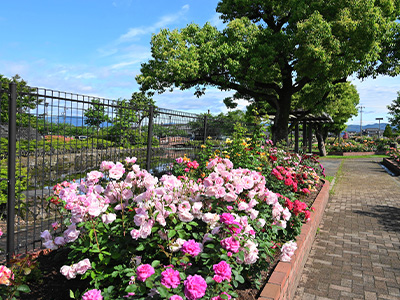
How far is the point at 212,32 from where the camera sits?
14.2 m

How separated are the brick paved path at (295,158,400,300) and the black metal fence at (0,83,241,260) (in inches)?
133

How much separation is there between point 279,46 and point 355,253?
11245mm

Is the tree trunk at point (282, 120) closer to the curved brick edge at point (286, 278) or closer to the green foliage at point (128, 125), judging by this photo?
the green foliage at point (128, 125)

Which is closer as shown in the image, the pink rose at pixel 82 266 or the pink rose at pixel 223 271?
the pink rose at pixel 223 271

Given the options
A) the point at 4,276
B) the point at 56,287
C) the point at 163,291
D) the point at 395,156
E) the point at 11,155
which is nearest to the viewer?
the point at 163,291

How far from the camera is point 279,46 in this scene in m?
13.9

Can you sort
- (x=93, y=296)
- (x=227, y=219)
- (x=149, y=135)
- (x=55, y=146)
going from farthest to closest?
(x=149, y=135)
(x=55, y=146)
(x=227, y=219)
(x=93, y=296)

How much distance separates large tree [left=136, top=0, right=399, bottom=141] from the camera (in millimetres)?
12047

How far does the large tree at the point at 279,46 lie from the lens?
1205 centimetres

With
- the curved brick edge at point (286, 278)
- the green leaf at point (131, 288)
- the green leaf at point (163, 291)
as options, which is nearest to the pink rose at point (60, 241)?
the green leaf at point (131, 288)

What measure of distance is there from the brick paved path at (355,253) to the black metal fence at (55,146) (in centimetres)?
337

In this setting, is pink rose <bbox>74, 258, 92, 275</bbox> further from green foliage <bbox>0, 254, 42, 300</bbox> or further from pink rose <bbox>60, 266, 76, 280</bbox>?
green foliage <bbox>0, 254, 42, 300</bbox>

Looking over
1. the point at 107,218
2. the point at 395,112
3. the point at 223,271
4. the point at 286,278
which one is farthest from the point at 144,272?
the point at 395,112

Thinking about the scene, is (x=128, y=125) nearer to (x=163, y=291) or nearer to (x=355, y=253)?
(x=163, y=291)
